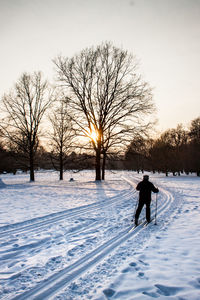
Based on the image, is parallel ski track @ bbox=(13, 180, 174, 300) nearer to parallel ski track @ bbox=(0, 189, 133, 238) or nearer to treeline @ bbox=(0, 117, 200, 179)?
parallel ski track @ bbox=(0, 189, 133, 238)

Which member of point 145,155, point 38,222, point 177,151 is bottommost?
point 38,222

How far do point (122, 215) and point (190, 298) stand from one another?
5073 mm

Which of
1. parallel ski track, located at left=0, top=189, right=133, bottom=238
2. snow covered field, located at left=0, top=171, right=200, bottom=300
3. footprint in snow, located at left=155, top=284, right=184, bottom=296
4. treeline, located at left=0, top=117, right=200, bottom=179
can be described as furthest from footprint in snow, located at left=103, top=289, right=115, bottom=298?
treeline, located at left=0, top=117, right=200, bottom=179

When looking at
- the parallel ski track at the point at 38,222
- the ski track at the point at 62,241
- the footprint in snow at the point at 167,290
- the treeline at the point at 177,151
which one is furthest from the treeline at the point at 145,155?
the footprint in snow at the point at 167,290

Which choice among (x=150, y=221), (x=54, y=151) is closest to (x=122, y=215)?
(x=150, y=221)

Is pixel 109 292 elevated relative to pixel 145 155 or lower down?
lower down

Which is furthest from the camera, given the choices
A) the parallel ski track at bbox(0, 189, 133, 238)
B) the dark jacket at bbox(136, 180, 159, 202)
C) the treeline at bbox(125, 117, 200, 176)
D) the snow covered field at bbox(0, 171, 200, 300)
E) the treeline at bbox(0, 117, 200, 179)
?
the treeline at bbox(125, 117, 200, 176)

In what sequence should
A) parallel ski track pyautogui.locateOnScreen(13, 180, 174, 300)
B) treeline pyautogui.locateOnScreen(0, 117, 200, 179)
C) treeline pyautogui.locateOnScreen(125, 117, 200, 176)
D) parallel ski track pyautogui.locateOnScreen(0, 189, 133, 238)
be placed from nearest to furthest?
parallel ski track pyautogui.locateOnScreen(13, 180, 174, 300) < parallel ski track pyautogui.locateOnScreen(0, 189, 133, 238) < treeline pyautogui.locateOnScreen(0, 117, 200, 179) < treeline pyautogui.locateOnScreen(125, 117, 200, 176)

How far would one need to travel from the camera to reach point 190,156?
128 feet

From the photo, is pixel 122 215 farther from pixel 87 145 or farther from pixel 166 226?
pixel 87 145

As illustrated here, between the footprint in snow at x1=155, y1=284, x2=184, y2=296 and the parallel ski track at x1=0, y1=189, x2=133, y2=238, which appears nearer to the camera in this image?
the footprint in snow at x1=155, y1=284, x2=184, y2=296

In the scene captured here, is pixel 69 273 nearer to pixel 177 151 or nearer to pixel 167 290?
pixel 167 290

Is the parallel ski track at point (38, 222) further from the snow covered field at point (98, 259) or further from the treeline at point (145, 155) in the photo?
the treeline at point (145, 155)

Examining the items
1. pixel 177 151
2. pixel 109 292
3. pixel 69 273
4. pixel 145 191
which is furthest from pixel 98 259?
pixel 177 151
